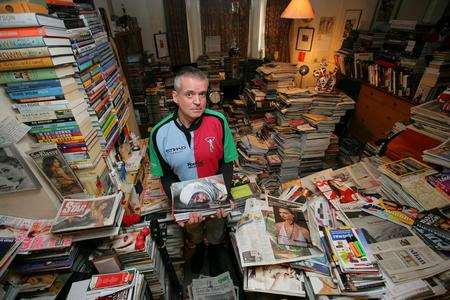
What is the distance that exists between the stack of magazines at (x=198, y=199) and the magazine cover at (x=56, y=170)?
0.64 metres

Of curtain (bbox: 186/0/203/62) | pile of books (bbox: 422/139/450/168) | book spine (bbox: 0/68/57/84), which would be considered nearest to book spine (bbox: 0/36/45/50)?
book spine (bbox: 0/68/57/84)

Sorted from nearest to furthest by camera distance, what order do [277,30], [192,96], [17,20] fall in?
[17,20]
[192,96]
[277,30]

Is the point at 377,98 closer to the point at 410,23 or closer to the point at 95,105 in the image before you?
the point at 410,23

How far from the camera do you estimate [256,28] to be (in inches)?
147

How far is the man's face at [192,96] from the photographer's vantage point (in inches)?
57.9

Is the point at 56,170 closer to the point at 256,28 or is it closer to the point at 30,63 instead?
the point at 30,63

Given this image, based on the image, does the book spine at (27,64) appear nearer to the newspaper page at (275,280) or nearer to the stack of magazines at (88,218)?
the stack of magazines at (88,218)

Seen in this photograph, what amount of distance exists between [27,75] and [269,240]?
5.36ft

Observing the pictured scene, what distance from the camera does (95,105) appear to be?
5.05 ft

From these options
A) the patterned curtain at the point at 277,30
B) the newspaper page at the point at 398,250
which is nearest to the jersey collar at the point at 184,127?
the newspaper page at the point at 398,250

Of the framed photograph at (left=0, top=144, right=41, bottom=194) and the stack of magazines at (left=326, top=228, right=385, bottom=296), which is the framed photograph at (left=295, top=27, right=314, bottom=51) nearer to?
the stack of magazines at (left=326, top=228, right=385, bottom=296)

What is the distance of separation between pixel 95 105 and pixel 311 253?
5.57 ft

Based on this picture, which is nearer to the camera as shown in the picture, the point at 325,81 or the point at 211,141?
the point at 211,141

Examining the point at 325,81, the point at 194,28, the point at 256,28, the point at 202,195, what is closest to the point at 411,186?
the point at 202,195
